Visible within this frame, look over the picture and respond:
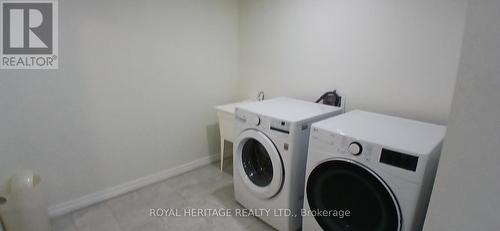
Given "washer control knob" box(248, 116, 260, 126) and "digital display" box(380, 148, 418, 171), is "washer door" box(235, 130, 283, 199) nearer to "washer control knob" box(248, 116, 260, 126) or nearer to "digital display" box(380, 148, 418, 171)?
"washer control knob" box(248, 116, 260, 126)

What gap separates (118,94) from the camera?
6.66ft

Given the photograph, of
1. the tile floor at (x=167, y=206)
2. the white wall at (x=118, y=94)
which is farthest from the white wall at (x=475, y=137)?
the white wall at (x=118, y=94)

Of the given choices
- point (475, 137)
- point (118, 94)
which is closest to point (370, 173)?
point (475, 137)

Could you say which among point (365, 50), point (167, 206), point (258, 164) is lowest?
point (167, 206)

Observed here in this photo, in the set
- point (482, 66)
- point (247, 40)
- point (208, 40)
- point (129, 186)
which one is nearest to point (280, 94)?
point (247, 40)

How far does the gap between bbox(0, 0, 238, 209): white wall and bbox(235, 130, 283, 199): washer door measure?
870mm

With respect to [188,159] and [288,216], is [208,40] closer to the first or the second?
[188,159]

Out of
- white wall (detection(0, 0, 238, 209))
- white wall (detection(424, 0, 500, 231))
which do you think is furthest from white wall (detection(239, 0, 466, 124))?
white wall (detection(424, 0, 500, 231))

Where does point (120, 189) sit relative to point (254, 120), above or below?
below

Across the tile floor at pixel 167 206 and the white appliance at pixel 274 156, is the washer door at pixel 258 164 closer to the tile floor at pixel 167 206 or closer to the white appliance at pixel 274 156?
the white appliance at pixel 274 156

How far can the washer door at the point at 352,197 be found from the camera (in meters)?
1.17

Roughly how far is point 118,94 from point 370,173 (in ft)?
6.27

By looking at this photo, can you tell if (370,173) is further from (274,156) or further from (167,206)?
(167,206)

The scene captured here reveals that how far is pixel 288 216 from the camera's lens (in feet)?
5.43
